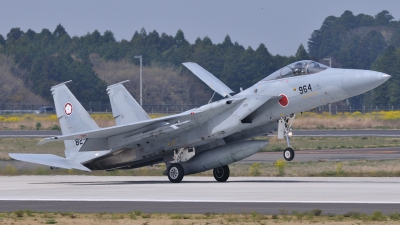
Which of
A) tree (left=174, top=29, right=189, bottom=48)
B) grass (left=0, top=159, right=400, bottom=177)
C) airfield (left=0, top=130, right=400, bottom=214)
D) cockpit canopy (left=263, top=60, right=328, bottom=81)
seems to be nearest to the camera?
airfield (left=0, top=130, right=400, bottom=214)

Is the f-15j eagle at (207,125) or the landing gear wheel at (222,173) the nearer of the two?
the f-15j eagle at (207,125)

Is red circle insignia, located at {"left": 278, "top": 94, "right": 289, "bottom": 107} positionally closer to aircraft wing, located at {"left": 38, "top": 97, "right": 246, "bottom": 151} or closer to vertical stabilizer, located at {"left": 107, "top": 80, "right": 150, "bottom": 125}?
aircraft wing, located at {"left": 38, "top": 97, "right": 246, "bottom": 151}

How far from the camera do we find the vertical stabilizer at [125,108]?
22.1 metres

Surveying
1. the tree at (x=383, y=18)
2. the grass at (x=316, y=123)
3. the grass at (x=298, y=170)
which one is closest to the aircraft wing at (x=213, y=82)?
the grass at (x=298, y=170)

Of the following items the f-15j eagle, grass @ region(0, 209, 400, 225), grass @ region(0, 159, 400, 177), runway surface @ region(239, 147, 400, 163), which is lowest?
grass @ region(0, 209, 400, 225)

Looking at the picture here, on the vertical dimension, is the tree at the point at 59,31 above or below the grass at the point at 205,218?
above

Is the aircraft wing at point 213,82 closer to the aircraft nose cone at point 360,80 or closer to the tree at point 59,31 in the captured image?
the aircraft nose cone at point 360,80

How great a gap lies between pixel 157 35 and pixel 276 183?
93.4 meters

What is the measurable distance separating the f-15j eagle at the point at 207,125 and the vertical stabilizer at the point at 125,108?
3cm

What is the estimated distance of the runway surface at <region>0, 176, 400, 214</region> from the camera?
14.2 meters

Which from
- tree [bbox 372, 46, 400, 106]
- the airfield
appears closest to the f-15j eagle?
the airfield

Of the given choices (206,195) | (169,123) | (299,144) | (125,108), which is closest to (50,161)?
(125,108)

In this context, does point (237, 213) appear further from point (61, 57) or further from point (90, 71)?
point (61, 57)

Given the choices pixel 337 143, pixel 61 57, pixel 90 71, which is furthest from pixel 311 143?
pixel 61 57
